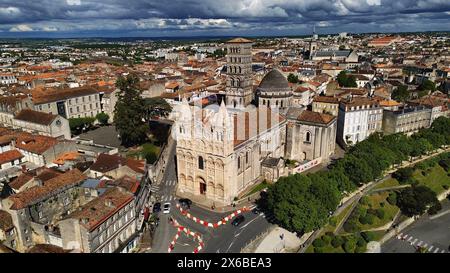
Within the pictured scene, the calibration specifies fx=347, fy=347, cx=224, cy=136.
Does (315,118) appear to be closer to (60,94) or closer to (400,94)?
(400,94)

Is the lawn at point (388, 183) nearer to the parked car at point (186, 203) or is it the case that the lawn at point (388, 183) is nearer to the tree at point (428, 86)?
the parked car at point (186, 203)

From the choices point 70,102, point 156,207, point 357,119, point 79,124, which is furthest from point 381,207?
point 70,102

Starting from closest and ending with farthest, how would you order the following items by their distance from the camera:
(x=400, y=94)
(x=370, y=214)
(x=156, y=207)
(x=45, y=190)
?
(x=45, y=190) → (x=156, y=207) → (x=370, y=214) → (x=400, y=94)

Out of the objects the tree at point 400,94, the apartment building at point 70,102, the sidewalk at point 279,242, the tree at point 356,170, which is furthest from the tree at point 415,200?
the apartment building at point 70,102

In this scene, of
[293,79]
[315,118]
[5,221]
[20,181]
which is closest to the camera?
[5,221]

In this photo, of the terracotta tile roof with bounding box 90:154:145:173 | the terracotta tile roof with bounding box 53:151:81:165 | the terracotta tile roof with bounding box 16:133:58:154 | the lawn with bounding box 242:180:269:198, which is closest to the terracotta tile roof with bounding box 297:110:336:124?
the lawn with bounding box 242:180:269:198
